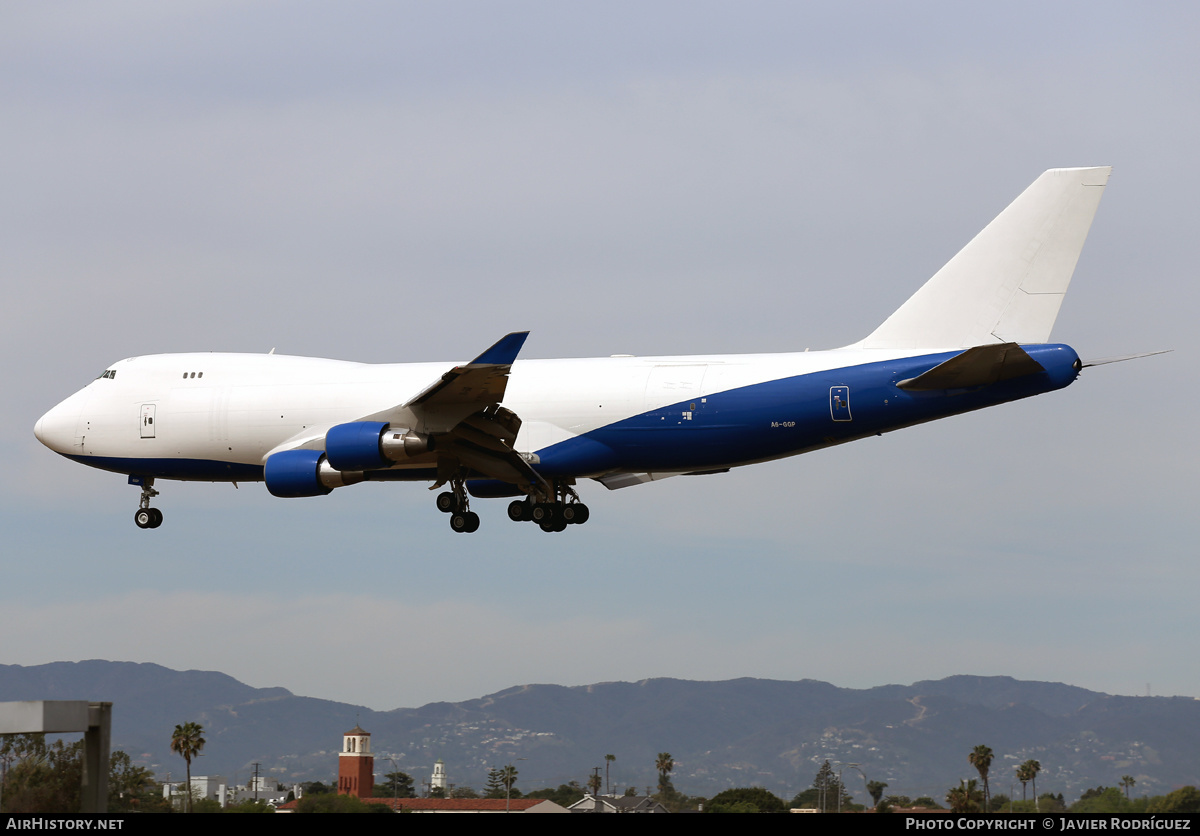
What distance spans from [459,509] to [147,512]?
9.67 m

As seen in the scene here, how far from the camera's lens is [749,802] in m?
39.0

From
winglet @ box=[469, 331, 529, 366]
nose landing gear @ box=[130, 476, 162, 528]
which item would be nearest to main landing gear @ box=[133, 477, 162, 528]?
nose landing gear @ box=[130, 476, 162, 528]

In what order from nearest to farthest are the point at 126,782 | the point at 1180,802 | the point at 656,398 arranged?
the point at 1180,802, the point at 656,398, the point at 126,782

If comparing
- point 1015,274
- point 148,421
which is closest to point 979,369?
point 1015,274

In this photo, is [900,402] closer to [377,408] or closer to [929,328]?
[929,328]

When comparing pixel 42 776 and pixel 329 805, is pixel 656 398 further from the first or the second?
pixel 42 776

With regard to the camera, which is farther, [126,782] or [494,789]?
[494,789]

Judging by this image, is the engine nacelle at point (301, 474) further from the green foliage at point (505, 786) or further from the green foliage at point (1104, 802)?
the green foliage at point (505, 786)

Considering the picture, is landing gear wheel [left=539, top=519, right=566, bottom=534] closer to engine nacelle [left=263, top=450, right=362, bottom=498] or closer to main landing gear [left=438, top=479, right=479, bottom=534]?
main landing gear [left=438, top=479, right=479, bottom=534]

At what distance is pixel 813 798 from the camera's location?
6175cm

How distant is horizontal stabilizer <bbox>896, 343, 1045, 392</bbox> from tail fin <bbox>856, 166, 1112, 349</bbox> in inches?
80.7
